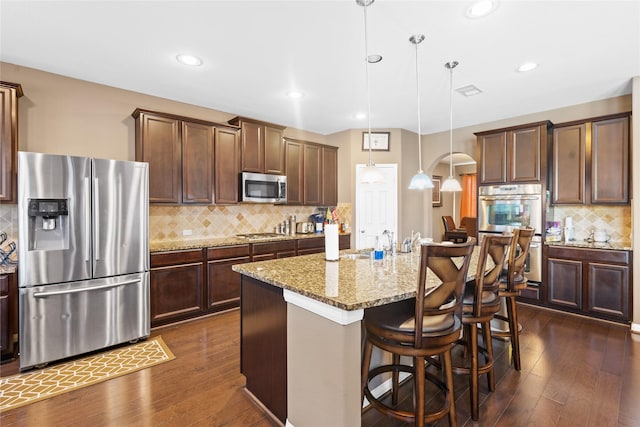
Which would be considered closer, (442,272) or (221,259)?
(442,272)

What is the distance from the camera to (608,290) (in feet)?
11.7

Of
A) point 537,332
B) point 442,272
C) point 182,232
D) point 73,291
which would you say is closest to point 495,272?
point 442,272

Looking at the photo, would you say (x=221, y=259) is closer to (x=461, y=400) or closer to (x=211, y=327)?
(x=211, y=327)

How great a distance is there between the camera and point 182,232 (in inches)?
161

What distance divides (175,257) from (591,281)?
16.1 ft

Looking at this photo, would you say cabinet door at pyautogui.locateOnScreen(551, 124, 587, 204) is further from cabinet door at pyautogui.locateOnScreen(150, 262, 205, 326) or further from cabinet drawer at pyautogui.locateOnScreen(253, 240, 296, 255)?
cabinet door at pyautogui.locateOnScreen(150, 262, 205, 326)

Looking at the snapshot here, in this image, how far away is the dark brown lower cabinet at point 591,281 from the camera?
11.4ft

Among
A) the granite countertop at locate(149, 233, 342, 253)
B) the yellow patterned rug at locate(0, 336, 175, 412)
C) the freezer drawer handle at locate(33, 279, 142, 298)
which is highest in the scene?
Result: the granite countertop at locate(149, 233, 342, 253)

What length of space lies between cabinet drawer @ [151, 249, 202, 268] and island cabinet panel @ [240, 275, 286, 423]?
163 cm

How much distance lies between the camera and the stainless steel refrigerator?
2.49 meters

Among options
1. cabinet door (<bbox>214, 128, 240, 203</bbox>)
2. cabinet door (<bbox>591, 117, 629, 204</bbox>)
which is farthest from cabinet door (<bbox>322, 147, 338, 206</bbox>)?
cabinet door (<bbox>591, 117, 629, 204</bbox>)

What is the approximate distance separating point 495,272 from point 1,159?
4.11m

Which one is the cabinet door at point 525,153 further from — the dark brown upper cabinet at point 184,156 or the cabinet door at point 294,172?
the dark brown upper cabinet at point 184,156

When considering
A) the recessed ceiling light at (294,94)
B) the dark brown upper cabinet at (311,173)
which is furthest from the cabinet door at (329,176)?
the recessed ceiling light at (294,94)
